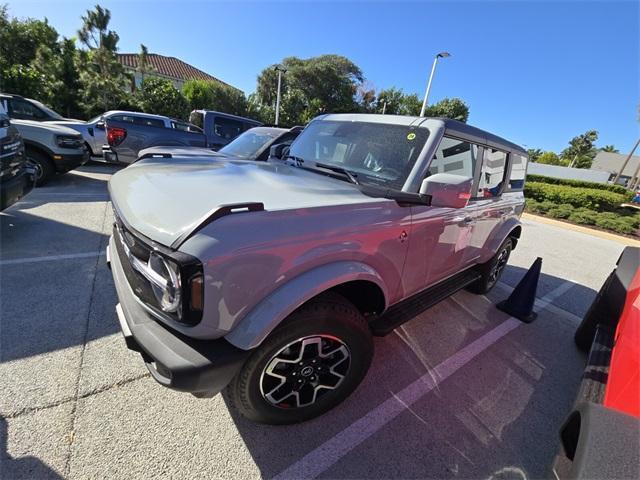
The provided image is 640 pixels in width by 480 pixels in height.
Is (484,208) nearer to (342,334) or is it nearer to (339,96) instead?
→ (342,334)

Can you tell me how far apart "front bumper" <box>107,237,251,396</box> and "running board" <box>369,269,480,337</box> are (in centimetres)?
114

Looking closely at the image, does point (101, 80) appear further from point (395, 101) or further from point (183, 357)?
point (395, 101)

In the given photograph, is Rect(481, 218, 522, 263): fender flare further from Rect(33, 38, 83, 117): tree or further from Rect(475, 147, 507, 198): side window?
Rect(33, 38, 83, 117): tree

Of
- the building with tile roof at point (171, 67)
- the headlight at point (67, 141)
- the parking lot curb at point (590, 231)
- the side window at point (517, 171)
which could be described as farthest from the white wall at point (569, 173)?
the headlight at point (67, 141)

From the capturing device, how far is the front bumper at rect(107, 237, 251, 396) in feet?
4.53

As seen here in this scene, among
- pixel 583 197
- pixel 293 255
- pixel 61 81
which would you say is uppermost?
pixel 61 81

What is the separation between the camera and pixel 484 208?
123 inches

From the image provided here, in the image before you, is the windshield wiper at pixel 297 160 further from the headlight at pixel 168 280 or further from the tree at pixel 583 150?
the tree at pixel 583 150

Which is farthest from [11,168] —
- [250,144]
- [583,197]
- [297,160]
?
[583,197]

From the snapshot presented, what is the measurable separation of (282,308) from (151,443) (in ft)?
4.03

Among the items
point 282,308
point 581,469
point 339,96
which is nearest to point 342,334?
point 282,308

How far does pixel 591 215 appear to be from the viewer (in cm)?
1265

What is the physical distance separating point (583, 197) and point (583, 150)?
76396mm

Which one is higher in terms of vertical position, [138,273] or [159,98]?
[159,98]
